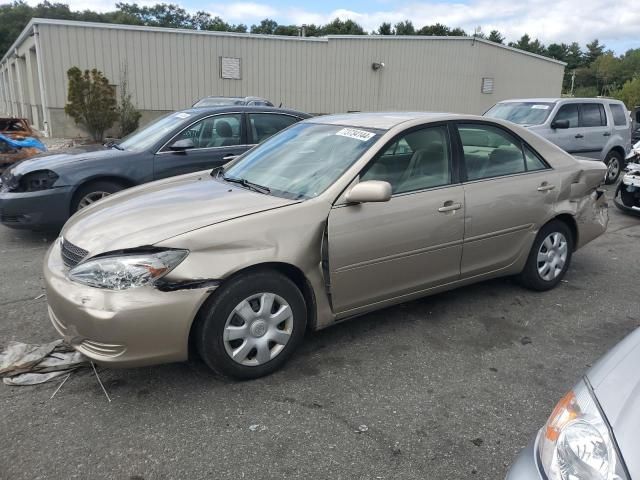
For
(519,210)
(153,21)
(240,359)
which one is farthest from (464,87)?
(153,21)

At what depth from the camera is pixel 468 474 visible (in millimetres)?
2395

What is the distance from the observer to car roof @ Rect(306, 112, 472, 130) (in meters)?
3.76

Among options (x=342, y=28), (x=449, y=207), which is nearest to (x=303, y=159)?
(x=449, y=207)

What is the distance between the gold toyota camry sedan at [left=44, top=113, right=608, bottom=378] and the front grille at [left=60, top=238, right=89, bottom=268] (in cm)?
1

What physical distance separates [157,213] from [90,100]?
51.8ft

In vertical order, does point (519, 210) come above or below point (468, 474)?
above

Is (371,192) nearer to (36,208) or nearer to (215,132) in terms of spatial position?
(215,132)

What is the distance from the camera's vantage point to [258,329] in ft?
10.00

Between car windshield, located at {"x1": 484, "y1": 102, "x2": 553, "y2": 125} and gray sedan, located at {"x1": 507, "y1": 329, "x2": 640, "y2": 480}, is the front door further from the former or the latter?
car windshield, located at {"x1": 484, "y1": 102, "x2": 553, "y2": 125}

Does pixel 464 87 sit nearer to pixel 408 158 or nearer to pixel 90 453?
pixel 408 158

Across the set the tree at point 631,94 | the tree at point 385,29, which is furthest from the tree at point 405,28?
the tree at point 631,94

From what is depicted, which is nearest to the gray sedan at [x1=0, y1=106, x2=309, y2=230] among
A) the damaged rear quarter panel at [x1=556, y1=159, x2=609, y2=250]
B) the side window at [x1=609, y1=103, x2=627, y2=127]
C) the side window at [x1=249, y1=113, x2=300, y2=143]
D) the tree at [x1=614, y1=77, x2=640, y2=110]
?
the side window at [x1=249, y1=113, x2=300, y2=143]

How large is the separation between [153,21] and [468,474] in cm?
9734

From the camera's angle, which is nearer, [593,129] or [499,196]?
[499,196]
